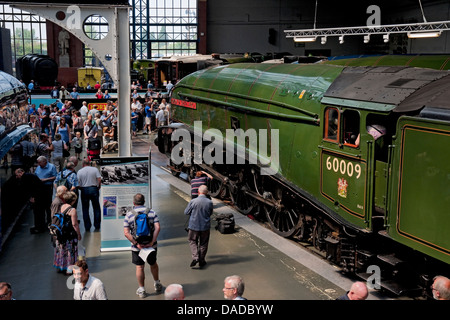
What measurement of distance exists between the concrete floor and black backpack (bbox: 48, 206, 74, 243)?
33.2 inches

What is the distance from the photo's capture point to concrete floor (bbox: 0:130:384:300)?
29.7ft

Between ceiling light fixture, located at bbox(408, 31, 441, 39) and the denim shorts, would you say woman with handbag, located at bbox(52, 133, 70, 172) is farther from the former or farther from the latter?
ceiling light fixture, located at bbox(408, 31, 441, 39)

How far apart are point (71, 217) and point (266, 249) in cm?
413

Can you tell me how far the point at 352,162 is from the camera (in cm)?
916

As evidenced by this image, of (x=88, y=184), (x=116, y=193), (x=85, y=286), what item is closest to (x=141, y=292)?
(x=85, y=286)

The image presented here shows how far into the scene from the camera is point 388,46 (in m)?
46.7

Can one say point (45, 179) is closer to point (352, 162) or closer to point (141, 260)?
point (141, 260)

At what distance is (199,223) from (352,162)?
9.96 ft

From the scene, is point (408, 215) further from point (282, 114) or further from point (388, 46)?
point (388, 46)

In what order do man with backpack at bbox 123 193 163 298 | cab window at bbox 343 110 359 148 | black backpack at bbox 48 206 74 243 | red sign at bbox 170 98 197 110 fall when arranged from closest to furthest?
1. man with backpack at bbox 123 193 163 298
2. black backpack at bbox 48 206 74 243
3. cab window at bbox 343 110 359 148
4. red sign at bbox 170 98 197 110

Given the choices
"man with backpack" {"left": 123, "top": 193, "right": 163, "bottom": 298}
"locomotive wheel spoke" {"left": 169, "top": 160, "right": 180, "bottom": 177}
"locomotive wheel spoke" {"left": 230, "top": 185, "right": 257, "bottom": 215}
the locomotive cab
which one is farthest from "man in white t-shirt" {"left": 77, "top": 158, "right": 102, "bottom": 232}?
"locomotive wheel spoke" {"left": 169, "top": 160, "right": 180, "bottom": 177}

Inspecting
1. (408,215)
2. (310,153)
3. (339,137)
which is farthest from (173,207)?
(408,215)

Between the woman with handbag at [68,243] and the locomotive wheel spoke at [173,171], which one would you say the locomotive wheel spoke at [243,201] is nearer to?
the locomotive wheel spoke at [173,171]

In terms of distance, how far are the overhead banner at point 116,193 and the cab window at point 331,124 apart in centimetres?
394
